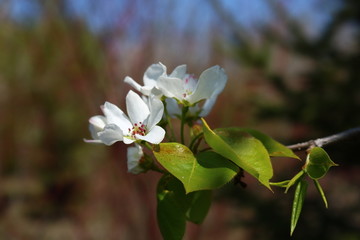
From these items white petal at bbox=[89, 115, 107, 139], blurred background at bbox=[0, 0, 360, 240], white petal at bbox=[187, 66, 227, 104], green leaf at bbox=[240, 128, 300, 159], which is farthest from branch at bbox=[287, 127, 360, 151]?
blurred background at bbox=[0, 0, 360, 240]

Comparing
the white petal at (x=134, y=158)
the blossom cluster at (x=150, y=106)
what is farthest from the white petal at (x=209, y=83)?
the white petal at (x=134, y=158)

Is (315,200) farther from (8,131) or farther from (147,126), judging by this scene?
(8,131)

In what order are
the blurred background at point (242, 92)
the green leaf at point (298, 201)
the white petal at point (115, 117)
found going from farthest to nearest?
the blurred background at point (242, 92)
the white petal at point (115, 117)
the green leaf at point (298, 201)

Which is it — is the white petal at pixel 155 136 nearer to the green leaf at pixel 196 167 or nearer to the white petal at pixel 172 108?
the green leaf at pixel 196 167

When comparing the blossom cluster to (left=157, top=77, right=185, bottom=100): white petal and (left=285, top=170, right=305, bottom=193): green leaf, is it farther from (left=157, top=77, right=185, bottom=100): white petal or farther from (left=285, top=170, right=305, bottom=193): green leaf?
(left=285, top=170, right=305, bottom=193): green leaf

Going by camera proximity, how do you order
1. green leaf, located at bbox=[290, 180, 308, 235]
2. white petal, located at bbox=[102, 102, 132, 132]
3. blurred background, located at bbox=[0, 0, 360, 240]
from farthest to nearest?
blurred background, located at bbox=[0, 0, 360, 240], white petal, located at bbox=[102, 102, 132, 132], green leaf, located at bbox=[290, 180, 308, 235]

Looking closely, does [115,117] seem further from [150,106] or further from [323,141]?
[323,141]
